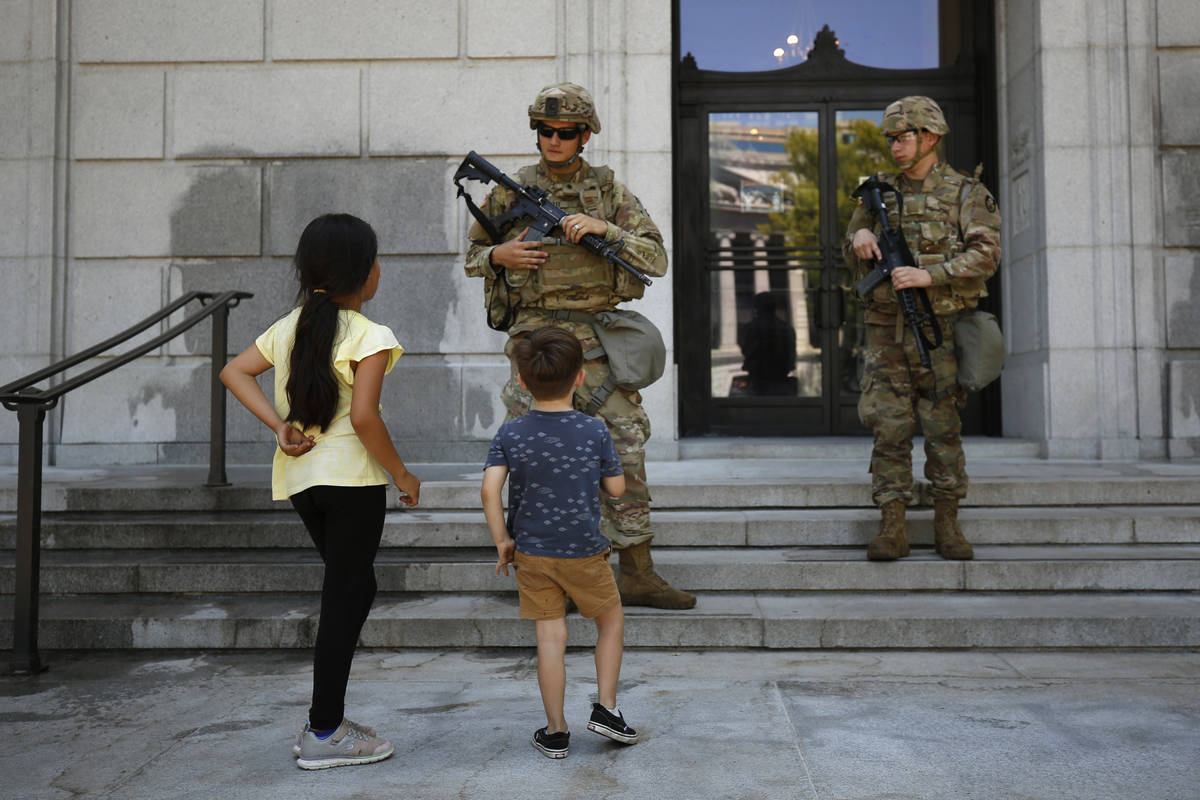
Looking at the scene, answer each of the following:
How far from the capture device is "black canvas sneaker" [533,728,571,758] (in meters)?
3.14

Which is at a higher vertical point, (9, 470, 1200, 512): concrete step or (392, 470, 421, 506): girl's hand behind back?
(392, 470, 421, 506): girl's hand behind back

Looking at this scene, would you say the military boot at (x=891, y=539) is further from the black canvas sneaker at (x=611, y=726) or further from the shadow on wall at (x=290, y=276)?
the shadow on wall at (x=290, y=276)

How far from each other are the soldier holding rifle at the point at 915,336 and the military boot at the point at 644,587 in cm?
106

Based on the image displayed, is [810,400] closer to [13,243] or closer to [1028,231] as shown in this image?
[1028,231]

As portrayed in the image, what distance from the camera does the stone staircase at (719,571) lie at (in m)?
4.52

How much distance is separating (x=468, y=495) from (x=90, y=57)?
4973 millimetres

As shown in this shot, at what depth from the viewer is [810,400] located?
9047mm

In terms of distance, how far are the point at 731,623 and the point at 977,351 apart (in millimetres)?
1773

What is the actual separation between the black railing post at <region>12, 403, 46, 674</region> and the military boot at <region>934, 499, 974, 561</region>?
158 inches

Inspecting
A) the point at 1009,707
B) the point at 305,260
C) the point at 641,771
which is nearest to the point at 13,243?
the point at 305,260

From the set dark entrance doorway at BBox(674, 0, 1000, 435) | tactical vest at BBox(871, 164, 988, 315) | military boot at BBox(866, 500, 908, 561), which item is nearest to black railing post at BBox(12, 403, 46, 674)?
military boot at BBox(866, 500, 908, 561)

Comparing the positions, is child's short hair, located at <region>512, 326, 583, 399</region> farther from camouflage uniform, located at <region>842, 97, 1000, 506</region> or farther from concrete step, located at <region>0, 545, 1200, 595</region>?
camouflage uniform, located at <region>842, 97, 1000, 506</region>

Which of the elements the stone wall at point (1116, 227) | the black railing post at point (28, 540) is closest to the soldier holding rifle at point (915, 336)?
the stone wall at point (1116, 227)

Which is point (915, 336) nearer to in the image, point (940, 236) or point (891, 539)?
point (940, 236)
